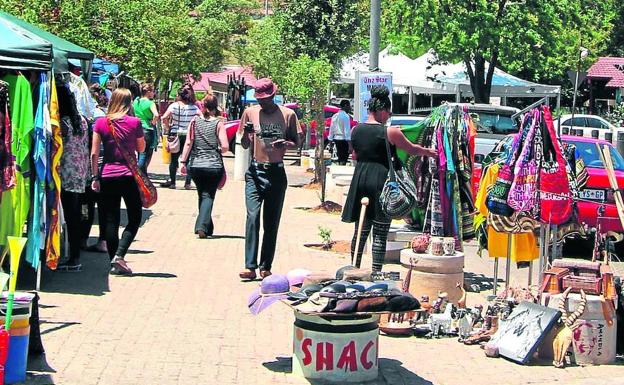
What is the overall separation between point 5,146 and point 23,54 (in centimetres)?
99

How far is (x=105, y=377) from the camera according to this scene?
662 centimetres

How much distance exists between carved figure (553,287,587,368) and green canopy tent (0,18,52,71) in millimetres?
4633

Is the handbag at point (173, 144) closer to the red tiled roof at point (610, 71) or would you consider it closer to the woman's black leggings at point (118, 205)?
the woman's black leggings at point (118, 205)

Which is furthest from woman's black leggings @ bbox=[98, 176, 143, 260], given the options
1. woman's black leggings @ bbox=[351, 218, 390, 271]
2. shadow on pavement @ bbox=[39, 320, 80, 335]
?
woman's black leggings @ bbox=[351, 218, 390, 271]

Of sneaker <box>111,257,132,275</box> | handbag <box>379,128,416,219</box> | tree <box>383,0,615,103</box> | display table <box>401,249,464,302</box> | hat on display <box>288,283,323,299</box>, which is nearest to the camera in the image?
hat on display <box>288,283,323,299</box>

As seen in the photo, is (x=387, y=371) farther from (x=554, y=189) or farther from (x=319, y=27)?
(x=319, y=27)

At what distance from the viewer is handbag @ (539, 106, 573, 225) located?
28.2 ft

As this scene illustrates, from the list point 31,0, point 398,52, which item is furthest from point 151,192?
point 398,52

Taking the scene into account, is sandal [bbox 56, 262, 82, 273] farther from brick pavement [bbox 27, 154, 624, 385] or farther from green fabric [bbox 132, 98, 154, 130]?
green fabric [bbox 132, 98, 154, 130]

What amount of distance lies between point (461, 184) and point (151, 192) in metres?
3.12

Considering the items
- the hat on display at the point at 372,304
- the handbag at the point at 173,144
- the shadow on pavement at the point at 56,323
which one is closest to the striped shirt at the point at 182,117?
the handbag at the point at 173,144

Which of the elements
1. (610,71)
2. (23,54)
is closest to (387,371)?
(23,54)

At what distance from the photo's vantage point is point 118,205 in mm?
10148

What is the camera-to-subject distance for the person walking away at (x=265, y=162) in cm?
998
